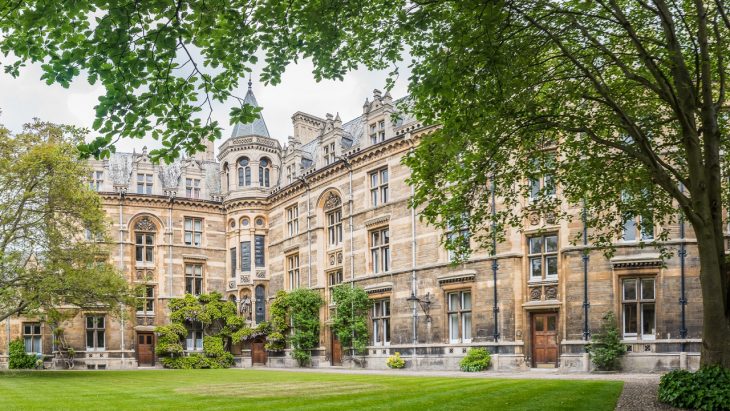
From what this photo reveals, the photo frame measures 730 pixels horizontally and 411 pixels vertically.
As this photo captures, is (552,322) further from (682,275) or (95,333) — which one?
(95,333)

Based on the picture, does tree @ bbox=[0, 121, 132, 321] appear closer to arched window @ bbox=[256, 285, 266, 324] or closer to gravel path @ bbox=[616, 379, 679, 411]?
arched window @ bbox=[256, 285, 266, 324]

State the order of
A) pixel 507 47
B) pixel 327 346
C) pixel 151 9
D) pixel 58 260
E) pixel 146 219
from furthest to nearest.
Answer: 1. pixel 146 219
2. pixel 327 346
3. pixel 58 260
4. pixel 507 47
5. pixel 151 9

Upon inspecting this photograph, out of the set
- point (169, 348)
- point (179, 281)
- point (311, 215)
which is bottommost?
point (169, 348)

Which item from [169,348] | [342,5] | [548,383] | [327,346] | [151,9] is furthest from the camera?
[169,348]

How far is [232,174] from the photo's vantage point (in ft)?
145

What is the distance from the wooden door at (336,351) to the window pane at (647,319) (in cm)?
1657

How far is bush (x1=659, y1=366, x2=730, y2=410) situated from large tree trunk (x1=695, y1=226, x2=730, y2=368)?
1.23 ft

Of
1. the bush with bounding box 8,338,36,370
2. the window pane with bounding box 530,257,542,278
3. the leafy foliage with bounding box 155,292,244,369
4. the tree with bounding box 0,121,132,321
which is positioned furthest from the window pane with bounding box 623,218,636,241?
the bush with bounding box 8,338,36,370

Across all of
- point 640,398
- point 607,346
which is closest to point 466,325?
point 607,346

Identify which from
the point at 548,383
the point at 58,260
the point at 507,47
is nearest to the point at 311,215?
the point at 58,260

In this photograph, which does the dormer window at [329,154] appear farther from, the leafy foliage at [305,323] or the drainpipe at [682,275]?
the drainpipe at [682,275]

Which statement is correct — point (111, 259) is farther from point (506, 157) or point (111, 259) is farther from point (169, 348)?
point (506, 157)

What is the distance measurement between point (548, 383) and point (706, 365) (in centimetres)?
557

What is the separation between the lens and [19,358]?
1551 inches
